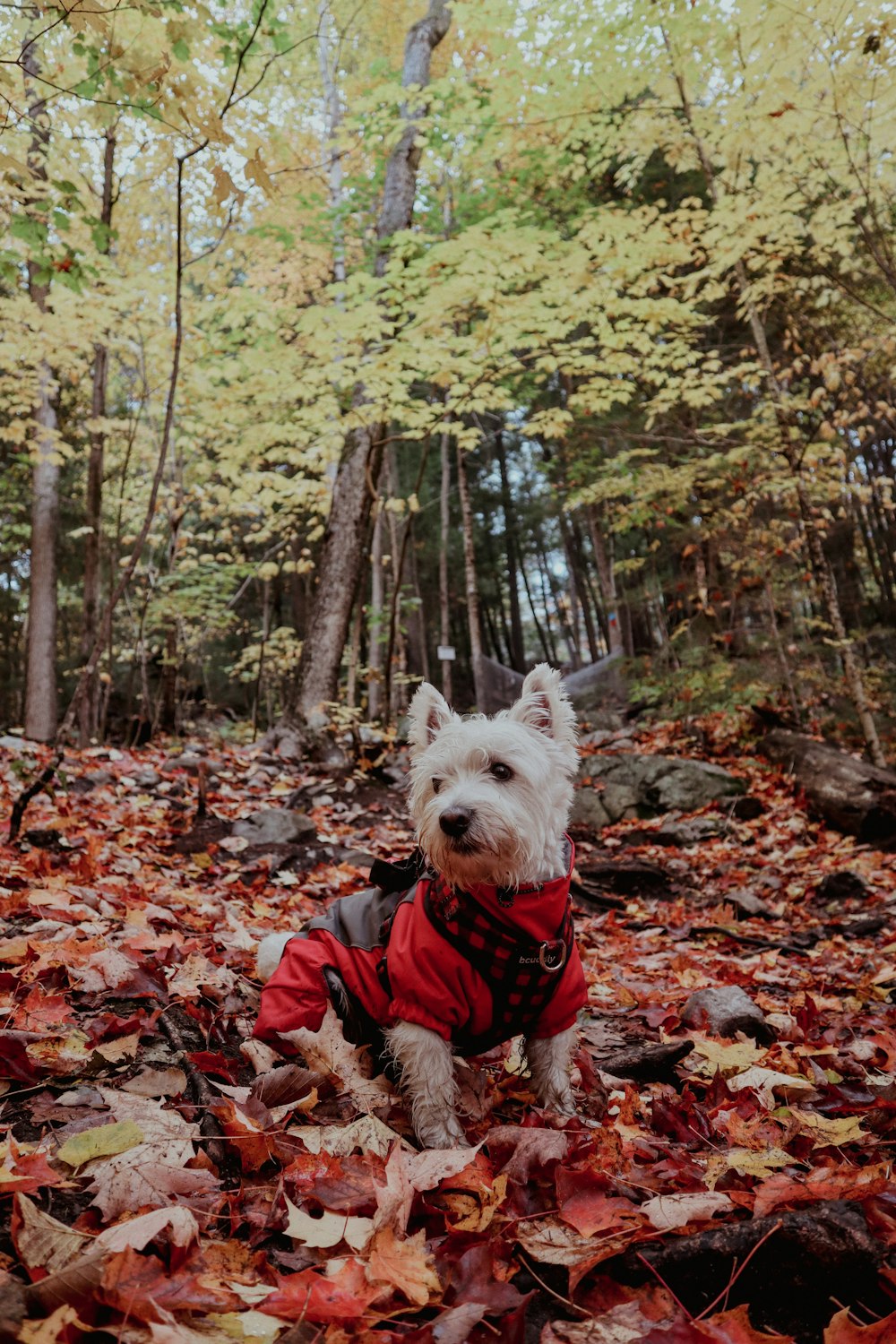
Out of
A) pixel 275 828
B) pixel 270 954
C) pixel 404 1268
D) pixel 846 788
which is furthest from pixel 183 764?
pixel 404 1268

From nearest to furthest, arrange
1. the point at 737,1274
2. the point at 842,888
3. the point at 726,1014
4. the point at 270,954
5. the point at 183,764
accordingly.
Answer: the point at 737,1274 → the point at 270,954 → the point at 726,1014 → the point at 842,888 → the point at 183,764

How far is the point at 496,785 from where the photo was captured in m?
2.93

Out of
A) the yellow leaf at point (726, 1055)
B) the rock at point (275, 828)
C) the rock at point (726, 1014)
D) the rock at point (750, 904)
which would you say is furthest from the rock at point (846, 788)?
the rock at point (275, 828)

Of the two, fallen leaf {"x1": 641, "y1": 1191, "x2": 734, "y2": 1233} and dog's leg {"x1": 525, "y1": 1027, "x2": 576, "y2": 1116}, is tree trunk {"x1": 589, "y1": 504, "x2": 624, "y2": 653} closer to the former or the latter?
dog's leg {"x1": 525, "y1": 1027, "x2": 576, "y2": 1116}

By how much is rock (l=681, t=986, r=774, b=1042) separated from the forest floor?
0.10 ft

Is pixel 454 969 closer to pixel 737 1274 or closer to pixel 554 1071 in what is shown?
pixel 554 1071

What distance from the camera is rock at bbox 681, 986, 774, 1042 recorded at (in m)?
3.66

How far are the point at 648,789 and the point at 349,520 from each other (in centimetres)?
574

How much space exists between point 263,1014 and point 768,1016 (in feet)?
8.68

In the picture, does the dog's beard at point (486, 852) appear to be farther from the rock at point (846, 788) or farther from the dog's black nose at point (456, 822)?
the rock at point (846, 788)

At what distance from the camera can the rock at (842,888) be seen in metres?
6.38

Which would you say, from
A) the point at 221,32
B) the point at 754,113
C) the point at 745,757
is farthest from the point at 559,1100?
the point at 754,113

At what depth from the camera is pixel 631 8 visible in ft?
29.0

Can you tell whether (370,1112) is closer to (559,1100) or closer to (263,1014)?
(263,1014)
